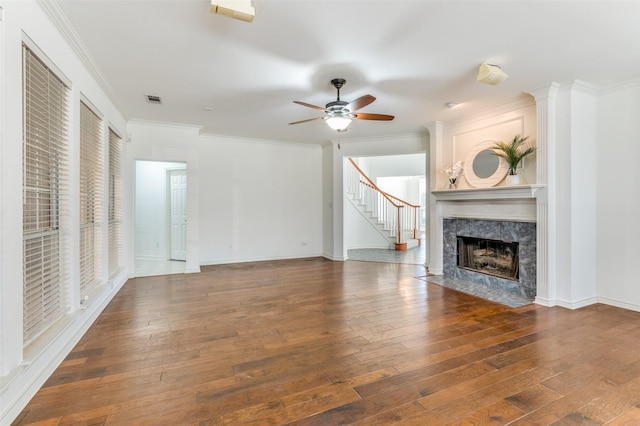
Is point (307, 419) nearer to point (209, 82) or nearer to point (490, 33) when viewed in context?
point (490, 33)

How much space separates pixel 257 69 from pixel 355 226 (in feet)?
A: 19.7

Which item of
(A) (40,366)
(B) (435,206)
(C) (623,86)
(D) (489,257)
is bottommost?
(A) (40,366)

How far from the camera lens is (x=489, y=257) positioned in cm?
473

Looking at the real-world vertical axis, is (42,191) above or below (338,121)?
below

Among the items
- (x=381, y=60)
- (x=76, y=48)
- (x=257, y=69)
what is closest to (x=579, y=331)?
(x=381, y=60)

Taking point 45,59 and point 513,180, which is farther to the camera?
point 513,180

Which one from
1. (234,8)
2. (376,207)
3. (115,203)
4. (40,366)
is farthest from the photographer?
(376,207)

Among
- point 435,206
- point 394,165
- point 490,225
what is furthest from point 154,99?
point 394,165

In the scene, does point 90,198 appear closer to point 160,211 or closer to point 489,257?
point 160,211

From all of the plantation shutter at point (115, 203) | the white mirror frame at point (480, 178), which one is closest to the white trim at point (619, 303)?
the white mirror frame at point (480, 178)

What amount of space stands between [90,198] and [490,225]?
207 inches

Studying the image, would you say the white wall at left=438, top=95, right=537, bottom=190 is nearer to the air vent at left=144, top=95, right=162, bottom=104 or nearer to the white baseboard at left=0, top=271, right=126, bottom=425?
the air vent at left=144, top=95, right=162, bottom=104

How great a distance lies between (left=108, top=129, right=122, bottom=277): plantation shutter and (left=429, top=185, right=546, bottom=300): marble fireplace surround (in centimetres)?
505

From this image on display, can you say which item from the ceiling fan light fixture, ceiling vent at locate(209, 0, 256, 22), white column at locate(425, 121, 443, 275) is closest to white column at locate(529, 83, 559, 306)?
white column at locate(425, 121, 443, 275)
